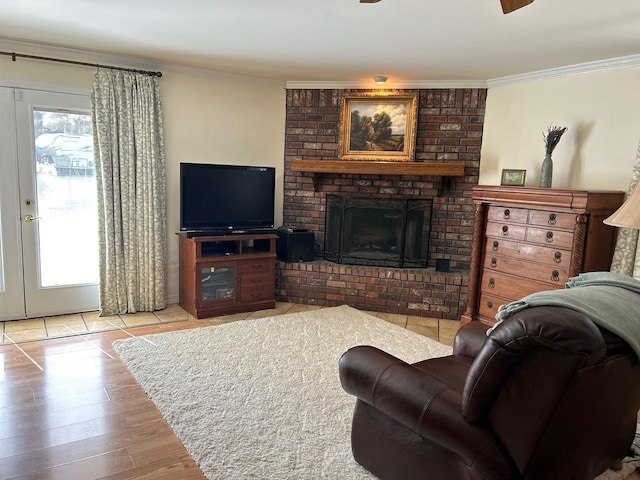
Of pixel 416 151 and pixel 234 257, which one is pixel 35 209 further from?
pixel 416 151

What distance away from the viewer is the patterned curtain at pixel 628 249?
3.48m

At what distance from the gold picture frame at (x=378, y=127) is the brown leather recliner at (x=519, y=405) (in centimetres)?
336

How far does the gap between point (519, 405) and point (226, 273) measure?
11.4 ft

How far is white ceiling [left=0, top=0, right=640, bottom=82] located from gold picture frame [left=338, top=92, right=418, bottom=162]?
19.2 inches

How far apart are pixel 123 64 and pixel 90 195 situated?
49.8 inches

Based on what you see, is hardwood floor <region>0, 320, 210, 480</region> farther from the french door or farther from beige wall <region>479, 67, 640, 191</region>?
beige wall <region>479, 67, 640, 191</region>

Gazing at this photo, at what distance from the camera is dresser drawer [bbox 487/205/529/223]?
391 centimetres

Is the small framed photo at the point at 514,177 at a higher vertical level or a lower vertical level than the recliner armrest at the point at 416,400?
higher

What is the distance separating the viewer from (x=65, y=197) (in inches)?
166

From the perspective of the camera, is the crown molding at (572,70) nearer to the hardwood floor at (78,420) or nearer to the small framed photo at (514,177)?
the small framed photo at (514,177)

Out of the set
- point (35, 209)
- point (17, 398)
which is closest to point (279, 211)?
point (35, 209)

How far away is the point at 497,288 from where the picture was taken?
13.6ft

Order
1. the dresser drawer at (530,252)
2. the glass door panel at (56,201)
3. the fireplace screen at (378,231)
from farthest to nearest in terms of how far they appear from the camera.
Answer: the fireplace screen at (378,231)
the glass door panel at (56,201)
the dresser drawer at (530,252)

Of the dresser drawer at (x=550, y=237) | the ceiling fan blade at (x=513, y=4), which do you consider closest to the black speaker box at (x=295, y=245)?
the dresser drawer at (x=550, y=237)
